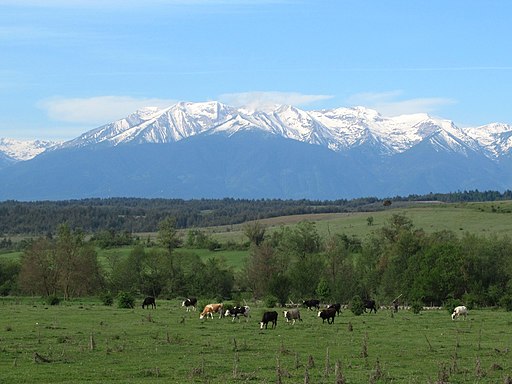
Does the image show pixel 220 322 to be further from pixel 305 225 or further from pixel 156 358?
pixel 305 225

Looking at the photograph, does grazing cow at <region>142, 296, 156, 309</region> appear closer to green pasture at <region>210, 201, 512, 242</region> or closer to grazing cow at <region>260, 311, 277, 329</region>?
grazing cow at <region>260, 311, 277, 329</region>

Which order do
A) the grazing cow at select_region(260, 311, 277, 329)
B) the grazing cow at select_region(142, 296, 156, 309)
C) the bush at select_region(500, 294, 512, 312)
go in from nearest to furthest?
the grazing cow at select_region(260, 311, 277, 329), the grazing cow at select_region(142, 296, 156, 309), the bush at select_region(500, 294, 512, 312)

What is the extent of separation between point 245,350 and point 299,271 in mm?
55799

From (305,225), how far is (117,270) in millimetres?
30364

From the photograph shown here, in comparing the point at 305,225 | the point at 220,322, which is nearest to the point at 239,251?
the point at 305,225

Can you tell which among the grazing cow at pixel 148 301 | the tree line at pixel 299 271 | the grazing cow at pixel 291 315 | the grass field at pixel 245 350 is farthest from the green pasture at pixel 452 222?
the grass field at pixel 245 350

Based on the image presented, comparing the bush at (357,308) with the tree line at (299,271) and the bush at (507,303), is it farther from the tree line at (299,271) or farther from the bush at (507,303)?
the bush at (507,303)

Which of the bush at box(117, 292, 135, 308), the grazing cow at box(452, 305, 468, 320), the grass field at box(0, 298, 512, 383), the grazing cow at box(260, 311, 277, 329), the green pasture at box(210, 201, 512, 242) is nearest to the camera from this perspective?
the grass field at box(0, 298, 512, 383)

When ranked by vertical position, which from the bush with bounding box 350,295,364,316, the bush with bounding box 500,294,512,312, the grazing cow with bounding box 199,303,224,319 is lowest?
the bush with bounding box 500,294,512,312

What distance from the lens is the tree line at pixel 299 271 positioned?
286 ft

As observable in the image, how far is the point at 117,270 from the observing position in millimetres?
113625

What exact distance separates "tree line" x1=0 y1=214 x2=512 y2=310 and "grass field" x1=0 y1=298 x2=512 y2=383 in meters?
27.3

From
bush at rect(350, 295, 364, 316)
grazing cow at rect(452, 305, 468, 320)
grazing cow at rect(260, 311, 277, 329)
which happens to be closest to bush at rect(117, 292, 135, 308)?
bush at rect(350, 295, 364, 316)

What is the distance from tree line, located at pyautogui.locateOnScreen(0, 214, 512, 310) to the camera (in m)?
87.2
